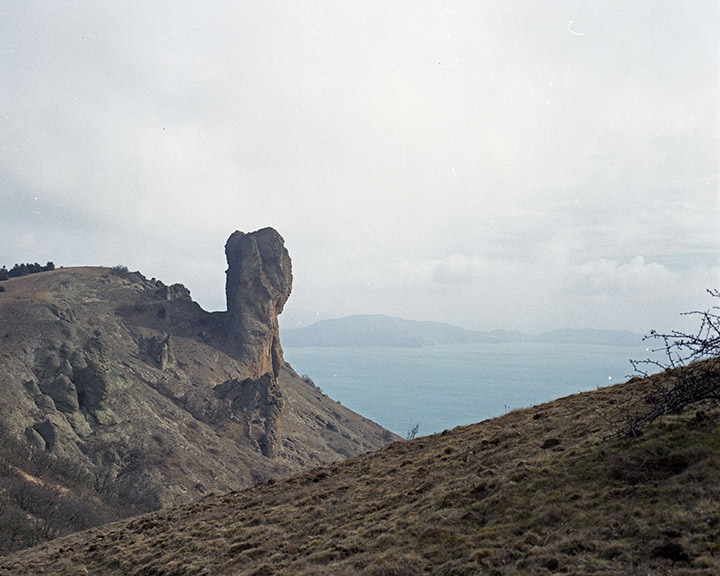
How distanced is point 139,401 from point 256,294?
37.6 m

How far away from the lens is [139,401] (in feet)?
209

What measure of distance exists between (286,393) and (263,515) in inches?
3610

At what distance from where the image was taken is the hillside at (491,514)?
24.3 ft

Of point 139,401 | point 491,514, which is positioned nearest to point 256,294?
point 139,401

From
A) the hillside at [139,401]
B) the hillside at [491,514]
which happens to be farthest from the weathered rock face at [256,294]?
the hillside at [491,514]

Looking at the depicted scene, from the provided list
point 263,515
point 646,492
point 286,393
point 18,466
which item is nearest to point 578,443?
point 646,492

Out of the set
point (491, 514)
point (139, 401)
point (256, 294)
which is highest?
point (256, 294)

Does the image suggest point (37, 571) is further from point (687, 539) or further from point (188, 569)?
point (687, 539)

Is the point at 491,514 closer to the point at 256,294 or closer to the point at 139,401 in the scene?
the point at 139,401

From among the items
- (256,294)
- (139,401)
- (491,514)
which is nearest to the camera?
(491,514)

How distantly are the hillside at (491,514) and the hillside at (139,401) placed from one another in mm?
24159

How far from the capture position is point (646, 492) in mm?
8367

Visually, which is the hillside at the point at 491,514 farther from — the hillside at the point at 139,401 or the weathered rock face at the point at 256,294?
the weathered rock face at the point at 256,294

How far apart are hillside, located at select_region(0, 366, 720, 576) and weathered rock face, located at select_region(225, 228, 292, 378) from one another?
74.1m
